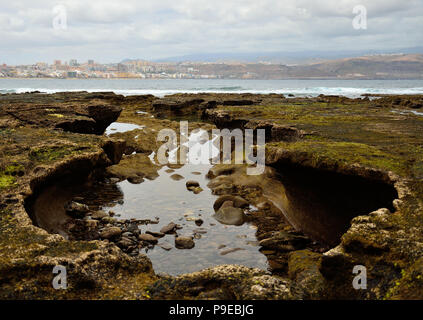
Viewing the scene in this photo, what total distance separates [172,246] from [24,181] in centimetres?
307

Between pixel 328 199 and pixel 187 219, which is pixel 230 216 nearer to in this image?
pixel 187 219

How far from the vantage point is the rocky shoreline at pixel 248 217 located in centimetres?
416

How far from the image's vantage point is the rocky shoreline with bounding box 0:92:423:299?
13.6 ft

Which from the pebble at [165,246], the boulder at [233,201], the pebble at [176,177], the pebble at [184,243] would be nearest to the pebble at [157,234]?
the pebble at [165,246]

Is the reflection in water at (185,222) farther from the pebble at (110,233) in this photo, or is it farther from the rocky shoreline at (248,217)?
the pebble at (110,233)

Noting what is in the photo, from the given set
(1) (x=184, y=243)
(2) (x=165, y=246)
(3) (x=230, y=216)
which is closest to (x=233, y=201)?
(3) (x=230, y=216)

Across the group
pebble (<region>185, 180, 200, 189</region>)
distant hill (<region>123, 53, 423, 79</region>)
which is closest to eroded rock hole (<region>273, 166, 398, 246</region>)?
pebble (<region>185, 180, 200, 189</region>)

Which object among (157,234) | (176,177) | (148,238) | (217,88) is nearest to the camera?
(148,238)

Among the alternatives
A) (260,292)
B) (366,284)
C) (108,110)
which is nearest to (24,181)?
(260,292)

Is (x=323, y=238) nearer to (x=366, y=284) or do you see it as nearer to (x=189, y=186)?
(x=366, y=284)

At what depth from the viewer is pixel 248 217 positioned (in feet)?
A: 31.2

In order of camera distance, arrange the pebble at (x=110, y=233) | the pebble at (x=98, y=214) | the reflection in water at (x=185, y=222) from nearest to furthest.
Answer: the reflection in water at (x=185, y=222) → the pebble at (x=110, y=233) → the pebble at (x=98, y=214)

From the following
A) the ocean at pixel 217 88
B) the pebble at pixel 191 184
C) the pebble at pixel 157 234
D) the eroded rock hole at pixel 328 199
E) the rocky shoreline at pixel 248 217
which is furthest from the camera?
the ocean at pixel 217 88

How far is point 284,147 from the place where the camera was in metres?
8.36
